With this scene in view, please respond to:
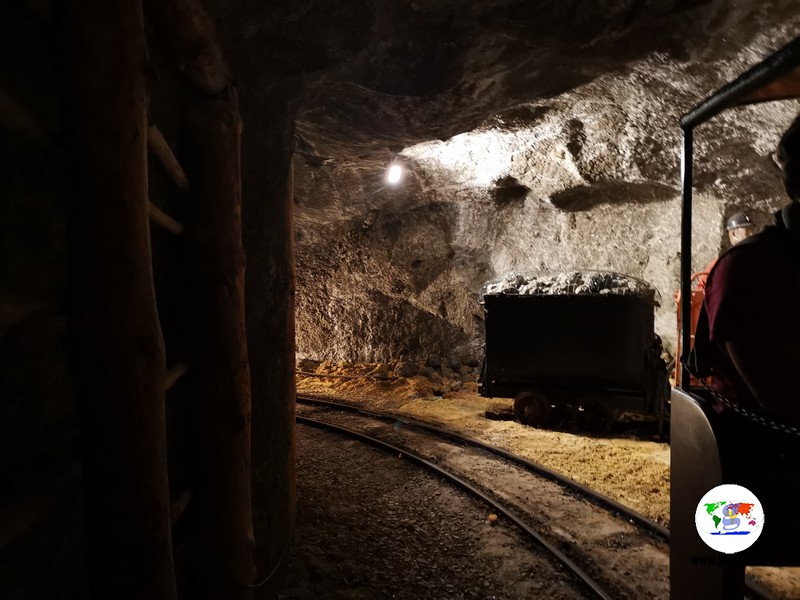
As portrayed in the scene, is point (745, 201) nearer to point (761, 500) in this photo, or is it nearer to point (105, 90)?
point (761, 500)

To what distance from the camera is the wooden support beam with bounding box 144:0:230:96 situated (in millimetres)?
1935

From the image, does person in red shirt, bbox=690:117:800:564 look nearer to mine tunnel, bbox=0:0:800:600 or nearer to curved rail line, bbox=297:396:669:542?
mine tunnel, bbox=0:0:800:600

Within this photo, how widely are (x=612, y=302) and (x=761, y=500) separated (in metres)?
5.51

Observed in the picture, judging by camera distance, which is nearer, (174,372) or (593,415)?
(174,372)

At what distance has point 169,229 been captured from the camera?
202 centimetres

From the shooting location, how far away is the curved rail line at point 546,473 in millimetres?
4039

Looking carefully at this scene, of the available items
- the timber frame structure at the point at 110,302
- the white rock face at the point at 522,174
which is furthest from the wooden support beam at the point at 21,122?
the white rock face at the point at 522,174

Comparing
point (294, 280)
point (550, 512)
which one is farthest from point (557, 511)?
point (294, 280)

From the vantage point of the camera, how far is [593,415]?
690 centimetres

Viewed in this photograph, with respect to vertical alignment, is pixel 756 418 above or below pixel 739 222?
below

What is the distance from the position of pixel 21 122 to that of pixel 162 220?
0.80m

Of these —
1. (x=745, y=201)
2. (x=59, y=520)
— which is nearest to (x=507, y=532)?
(x=59, y=520)

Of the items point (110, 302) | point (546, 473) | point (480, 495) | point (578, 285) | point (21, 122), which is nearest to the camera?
point (21, 122)

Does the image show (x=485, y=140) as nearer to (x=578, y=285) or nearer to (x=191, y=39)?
(x=578, y=285)
